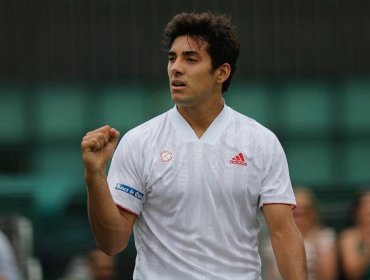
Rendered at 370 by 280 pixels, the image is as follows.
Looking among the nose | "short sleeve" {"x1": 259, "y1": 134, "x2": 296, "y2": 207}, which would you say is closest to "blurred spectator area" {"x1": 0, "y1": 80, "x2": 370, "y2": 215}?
"short sleeve" {"x1": 259, "y1": 134, "x2": 296, "y2": 207}

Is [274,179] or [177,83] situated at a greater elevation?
[177,83]

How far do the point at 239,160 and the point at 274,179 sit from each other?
19 cm

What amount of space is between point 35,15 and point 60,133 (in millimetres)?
1584

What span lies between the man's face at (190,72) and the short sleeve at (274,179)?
1.31 ft

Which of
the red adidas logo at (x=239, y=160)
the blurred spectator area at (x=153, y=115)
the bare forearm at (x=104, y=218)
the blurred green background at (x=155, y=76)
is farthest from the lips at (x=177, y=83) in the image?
the blurred green background at (x=155, y=76)

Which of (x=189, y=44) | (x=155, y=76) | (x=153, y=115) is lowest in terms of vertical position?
(x=153, y=115)

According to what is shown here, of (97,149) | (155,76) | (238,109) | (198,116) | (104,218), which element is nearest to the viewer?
(97,149)

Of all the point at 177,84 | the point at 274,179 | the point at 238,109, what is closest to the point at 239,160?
the point at 274,179

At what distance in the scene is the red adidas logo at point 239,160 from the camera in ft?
22.2

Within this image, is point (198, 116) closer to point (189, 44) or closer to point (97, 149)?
point (189, 44)

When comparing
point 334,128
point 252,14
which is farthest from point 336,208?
point 252,14

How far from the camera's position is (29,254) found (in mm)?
10828

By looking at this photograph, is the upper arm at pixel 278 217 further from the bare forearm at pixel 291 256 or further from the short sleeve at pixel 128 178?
the short sleeve at pixel 128 178

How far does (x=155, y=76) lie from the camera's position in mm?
15391
